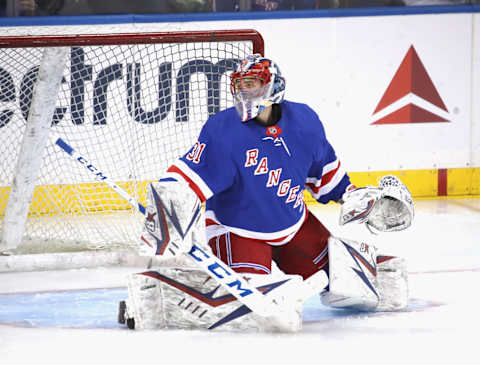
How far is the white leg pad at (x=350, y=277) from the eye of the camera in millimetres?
2826

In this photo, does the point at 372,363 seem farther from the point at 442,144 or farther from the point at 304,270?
the point at 442,144

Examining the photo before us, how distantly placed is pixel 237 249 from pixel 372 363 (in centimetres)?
65

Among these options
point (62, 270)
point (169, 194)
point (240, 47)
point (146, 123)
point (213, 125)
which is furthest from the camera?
point (146, 123)

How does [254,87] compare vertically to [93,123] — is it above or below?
above

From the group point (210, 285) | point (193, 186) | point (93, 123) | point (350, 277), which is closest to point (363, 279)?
point (350, 277)

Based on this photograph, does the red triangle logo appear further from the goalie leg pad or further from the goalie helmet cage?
the goalie leg pad

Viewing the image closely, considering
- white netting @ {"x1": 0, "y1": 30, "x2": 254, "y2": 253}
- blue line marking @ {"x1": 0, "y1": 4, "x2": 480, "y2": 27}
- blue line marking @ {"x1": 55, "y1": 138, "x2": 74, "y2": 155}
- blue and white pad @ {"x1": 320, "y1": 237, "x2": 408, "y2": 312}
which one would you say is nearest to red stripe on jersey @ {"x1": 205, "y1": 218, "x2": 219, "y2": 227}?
blue and white pad @ {"x1": 320, "y1": 237, "x2": 408, "y2": 312}

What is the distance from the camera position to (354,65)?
5766mm

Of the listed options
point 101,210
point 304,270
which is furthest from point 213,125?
point 101,210

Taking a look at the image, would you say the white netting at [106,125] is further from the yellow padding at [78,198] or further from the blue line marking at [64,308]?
the blue line marking at [64,308]

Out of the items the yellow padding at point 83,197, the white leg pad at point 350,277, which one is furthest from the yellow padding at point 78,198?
the white leg pad at point 350,277

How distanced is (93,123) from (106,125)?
0.08m

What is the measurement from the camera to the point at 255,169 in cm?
271

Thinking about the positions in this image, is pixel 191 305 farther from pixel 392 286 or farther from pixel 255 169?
pixel 392 286
